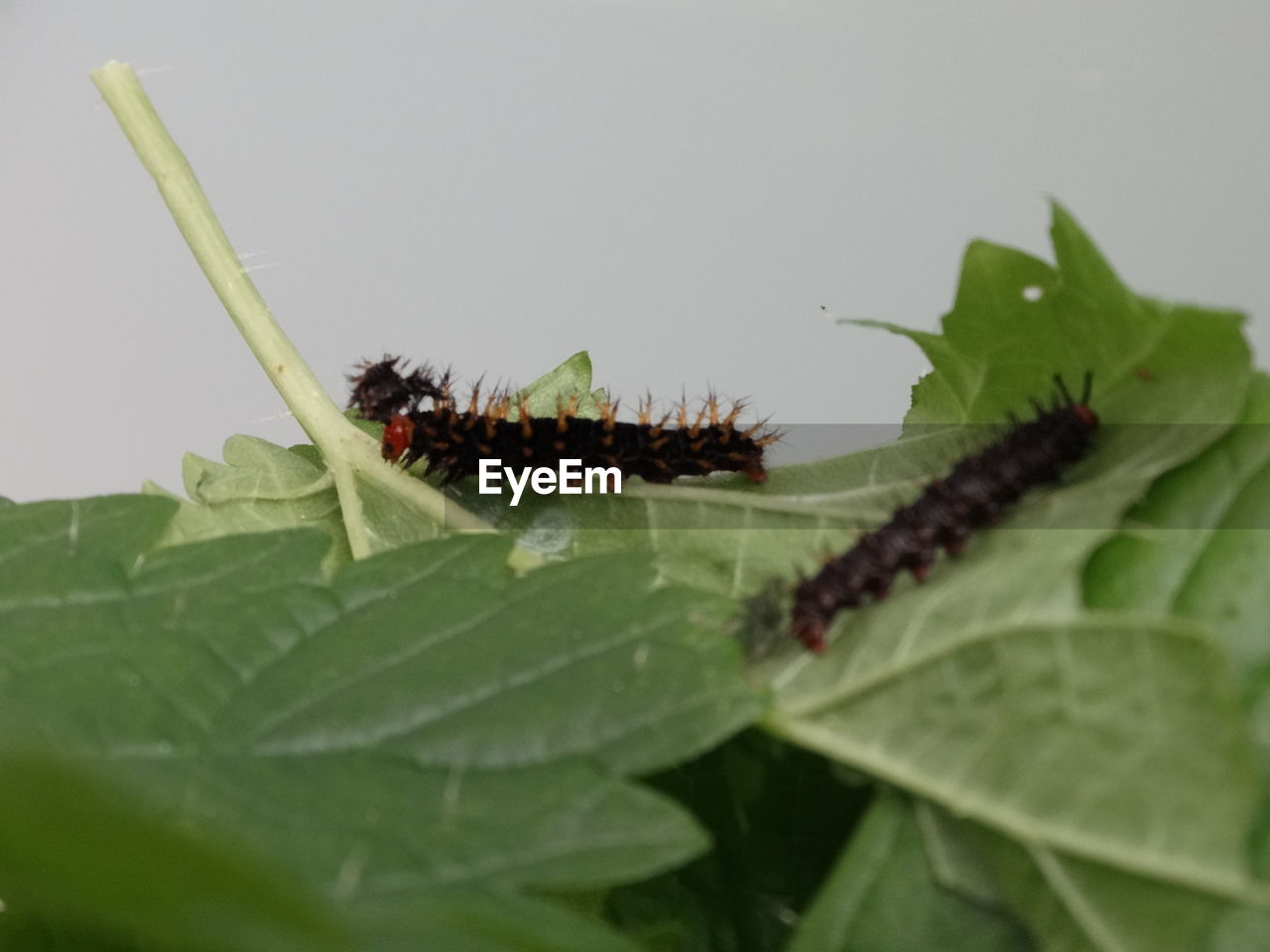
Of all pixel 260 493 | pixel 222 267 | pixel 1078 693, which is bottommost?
pixel 260 493

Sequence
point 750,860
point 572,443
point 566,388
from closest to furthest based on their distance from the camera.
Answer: point 750,860 → point 572,443 → point 566,388

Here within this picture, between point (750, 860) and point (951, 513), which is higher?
point (951, 513)

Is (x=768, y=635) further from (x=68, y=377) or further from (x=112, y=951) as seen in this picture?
(x=68, y=377)

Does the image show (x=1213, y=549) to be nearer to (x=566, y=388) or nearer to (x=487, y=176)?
(x=566, y=388)

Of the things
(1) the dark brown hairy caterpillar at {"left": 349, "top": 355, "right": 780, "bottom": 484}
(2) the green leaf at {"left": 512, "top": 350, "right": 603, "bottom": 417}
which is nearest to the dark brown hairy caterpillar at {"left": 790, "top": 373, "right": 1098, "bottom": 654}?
(1) the dark brown hairy caterpillar at {"left": 349, "top": 355, "right": 780, "bottom": 484}

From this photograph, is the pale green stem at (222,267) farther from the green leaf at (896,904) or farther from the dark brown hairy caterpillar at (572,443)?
the green leaf at (896,904)

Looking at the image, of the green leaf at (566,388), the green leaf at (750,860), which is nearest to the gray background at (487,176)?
the green leaf at (566,388)

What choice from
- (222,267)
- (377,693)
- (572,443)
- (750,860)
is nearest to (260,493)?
(222,267)
